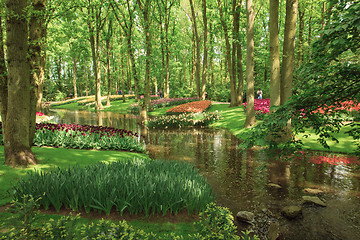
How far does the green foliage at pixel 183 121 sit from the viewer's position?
16.2 m

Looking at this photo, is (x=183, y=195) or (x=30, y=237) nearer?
(x=30, y=237)

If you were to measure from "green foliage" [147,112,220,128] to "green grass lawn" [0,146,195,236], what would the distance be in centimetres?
832

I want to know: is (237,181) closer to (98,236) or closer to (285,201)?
(285,201)

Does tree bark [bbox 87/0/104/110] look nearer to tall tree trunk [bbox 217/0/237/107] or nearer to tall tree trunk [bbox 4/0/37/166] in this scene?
tall tree trunk [bbox 217/0/237/107]

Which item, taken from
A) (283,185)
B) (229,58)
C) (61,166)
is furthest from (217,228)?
(229,58)

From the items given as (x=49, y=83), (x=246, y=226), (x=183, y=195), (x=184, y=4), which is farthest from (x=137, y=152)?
(x=49, y=83)

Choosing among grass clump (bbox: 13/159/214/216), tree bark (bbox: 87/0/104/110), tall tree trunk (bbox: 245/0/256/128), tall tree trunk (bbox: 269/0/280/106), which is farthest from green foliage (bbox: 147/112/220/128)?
grass clump (bbox: 13/159/214/216)

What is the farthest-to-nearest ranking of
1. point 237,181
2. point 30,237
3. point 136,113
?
1. point 136,113
2. point 237,181
3. point 30,237

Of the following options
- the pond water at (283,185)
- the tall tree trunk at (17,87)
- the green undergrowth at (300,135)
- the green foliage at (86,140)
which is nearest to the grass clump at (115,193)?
the pond water at (283,185)

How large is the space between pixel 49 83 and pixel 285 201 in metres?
53.2

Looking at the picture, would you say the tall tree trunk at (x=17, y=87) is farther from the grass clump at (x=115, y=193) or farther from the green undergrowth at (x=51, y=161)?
the grass clump at (x=115, y=193)

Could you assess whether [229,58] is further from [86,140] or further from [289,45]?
[86,140]

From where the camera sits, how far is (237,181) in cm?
625

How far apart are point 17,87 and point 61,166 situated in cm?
240
